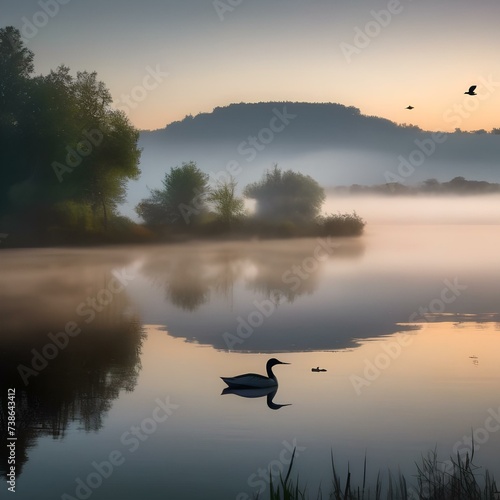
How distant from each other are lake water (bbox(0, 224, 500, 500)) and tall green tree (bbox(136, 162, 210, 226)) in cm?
3285

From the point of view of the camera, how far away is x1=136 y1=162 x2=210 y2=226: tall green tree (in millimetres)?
79125

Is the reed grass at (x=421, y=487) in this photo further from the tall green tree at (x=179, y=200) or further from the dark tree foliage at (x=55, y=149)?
the tall green tree at (x=179, y=200)

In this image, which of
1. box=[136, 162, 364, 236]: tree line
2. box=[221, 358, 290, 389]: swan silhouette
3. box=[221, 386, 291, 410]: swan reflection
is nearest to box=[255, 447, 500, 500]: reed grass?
box=[221, 386, 291, 410]: swan reflection

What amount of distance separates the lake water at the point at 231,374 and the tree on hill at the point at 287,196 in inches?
1539

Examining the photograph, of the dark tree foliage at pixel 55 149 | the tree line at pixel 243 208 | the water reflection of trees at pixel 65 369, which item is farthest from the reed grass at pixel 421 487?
the tree line at pixel 243 208

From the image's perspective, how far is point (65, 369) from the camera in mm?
23359

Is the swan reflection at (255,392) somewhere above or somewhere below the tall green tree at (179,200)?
below

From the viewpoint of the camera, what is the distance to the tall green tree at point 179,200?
260 feet

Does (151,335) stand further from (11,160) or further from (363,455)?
(11,160)

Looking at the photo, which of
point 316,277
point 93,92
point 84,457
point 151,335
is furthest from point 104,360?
point 93,92

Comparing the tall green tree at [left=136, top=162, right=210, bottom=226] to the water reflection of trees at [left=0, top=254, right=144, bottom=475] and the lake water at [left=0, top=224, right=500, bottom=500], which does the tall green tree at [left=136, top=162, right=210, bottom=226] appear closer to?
the lake water at [left=0, top=224, right=500, bottom=500]

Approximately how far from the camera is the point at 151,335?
2886 cm

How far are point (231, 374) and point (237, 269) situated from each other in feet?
104

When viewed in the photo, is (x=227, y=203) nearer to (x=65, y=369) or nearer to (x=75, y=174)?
(x=75, y=174)
